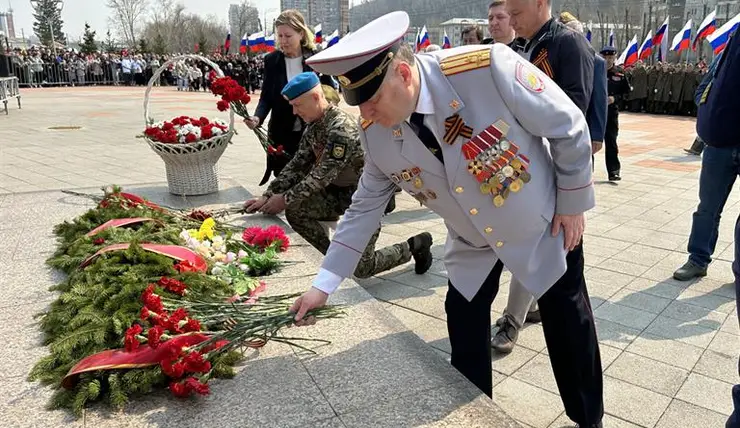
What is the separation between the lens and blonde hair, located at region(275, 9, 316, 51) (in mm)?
4527

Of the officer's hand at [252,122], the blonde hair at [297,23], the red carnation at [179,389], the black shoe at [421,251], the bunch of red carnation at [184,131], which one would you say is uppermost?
the blonde hair at [297,23]

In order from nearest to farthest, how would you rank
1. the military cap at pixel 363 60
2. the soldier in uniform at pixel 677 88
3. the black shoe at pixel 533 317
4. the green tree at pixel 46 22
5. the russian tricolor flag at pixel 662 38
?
the military cap at pixel 363 60 → the black shoe at pixel 533 317 → the soldier in uniform at pixel 677 88 → the russian tricolor flag at pixel 662 38 → the green tree at pixel 46 22

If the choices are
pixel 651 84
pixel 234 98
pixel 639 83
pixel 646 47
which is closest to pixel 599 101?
pixel 234 98

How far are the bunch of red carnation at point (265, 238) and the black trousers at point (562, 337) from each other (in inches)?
57.0

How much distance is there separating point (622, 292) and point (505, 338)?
124 cm

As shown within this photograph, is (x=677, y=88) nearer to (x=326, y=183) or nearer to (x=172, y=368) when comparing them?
(x=326, y=183)

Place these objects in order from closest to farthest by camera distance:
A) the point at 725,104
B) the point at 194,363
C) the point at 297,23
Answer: the point at 725,104 → the point at 194,363 → the point at 297,23

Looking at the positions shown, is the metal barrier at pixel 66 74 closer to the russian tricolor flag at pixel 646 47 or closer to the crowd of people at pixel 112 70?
the crowd of people at pixel 112 70

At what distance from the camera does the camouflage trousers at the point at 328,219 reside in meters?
3.81

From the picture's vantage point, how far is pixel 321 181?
353cm

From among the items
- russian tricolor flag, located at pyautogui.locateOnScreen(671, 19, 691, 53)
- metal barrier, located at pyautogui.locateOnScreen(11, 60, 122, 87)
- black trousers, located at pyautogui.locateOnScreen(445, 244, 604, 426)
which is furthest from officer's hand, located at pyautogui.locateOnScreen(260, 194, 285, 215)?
metal barrier, located at pyautogui.locateOnScreen(11, 60, 122, 87)

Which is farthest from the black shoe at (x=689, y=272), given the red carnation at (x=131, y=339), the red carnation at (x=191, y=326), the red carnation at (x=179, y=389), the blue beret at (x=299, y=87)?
A: the red carnation at (x=131, y=339)

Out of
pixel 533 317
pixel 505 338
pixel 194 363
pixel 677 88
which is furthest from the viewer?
pixel 677 88

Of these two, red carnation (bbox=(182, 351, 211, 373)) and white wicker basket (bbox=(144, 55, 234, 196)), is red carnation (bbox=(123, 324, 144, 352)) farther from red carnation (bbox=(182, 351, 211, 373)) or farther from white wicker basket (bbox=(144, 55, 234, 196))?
white wicker basket (bbox=(144, 55, 234, 196))
